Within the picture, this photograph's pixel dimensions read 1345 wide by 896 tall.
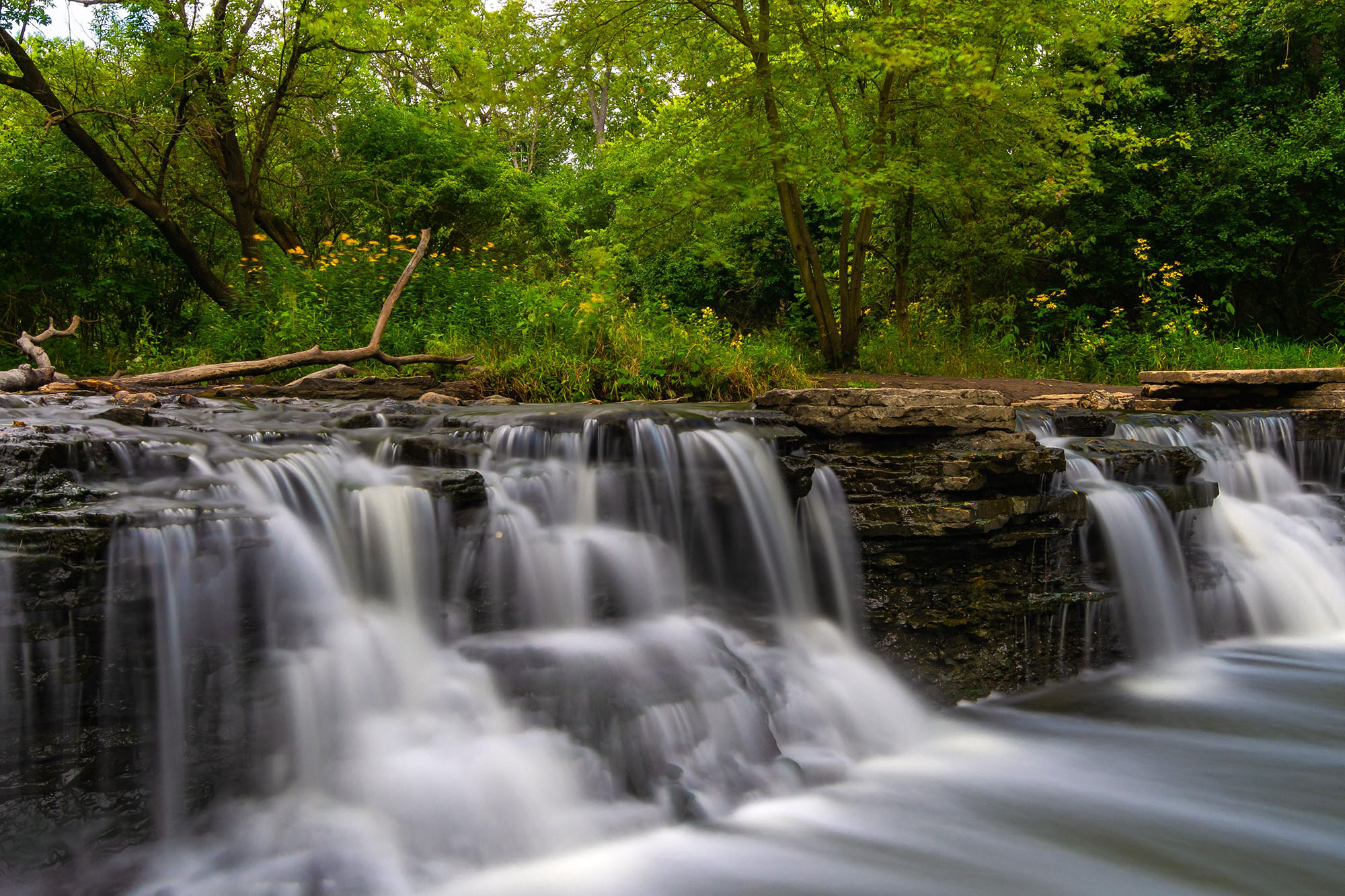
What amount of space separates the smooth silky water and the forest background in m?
4.00

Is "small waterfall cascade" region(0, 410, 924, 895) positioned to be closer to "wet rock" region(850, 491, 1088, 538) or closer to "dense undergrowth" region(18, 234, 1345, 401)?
"wet rock" region(850, 491, 1088, 538)

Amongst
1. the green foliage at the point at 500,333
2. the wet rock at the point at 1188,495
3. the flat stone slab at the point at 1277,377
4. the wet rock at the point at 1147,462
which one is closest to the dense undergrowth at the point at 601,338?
the green foliage at the point at 500,333

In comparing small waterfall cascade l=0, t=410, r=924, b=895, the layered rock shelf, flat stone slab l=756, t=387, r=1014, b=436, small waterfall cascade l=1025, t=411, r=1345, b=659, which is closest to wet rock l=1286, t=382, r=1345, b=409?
the layered rock shelf

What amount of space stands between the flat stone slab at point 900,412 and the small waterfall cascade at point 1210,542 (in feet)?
2.50

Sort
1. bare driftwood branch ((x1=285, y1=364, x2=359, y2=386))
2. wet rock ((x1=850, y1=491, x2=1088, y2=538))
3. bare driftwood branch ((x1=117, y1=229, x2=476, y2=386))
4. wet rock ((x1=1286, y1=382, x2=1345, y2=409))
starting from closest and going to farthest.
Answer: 1. wet rock ((x1=850, y1=491, x2=1088, y2=538))
2. wet rock ((x1=1286, y1=382, x2=1345, y2=409))
3. bare driftwood branch ((x1=117, y1=229, x2=476, y2=386))
4. bare driftwood branch ((x1=285, y1=364, x2=359, y2=386))

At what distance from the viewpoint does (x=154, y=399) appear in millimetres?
6707

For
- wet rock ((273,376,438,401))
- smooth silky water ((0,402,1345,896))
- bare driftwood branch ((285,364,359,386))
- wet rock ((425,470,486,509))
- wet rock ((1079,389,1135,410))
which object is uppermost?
bare driftwood branch ((285,364,359,386))

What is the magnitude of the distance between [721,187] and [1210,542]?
7.55 metres

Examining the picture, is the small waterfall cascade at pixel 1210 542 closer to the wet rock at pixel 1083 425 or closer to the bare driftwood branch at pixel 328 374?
the wet rock at pixel 1083 425

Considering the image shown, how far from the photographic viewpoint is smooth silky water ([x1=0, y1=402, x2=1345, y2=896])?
128 inches

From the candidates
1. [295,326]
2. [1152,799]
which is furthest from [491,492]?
[295,326]

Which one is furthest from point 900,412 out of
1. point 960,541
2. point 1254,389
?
point 1254,389

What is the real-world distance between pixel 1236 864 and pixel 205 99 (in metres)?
15.9

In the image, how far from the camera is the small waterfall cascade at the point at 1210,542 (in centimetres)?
563
